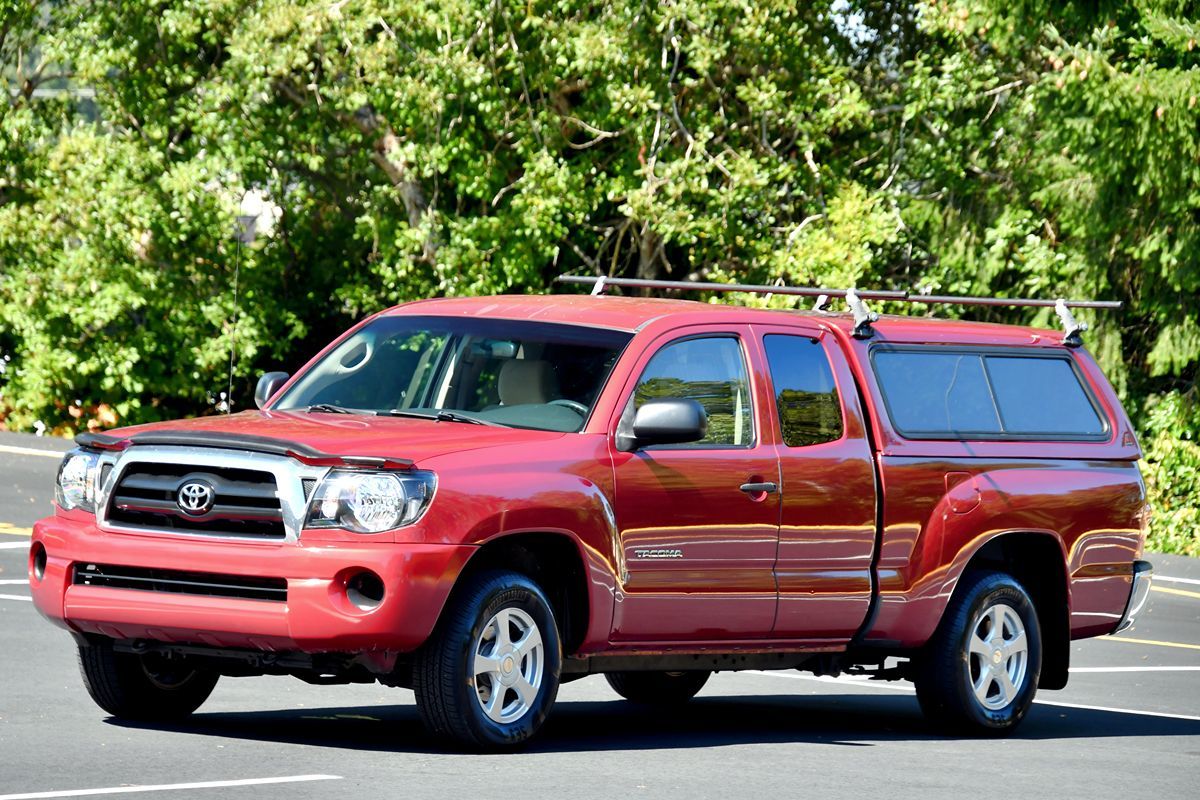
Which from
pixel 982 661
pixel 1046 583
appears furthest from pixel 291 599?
pixel 1046 583

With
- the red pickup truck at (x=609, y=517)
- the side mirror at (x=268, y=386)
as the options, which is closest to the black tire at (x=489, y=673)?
the red pickup truck at (x=609, y=517)

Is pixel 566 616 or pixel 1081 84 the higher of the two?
pixel 1081 84

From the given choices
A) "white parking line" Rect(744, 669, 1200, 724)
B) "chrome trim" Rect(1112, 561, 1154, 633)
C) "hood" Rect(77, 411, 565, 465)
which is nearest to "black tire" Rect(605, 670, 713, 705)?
"white parking line" Rect(744, 669, 1200, 724)

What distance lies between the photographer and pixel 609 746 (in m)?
9.84

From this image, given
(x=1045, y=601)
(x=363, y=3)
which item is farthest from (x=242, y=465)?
→ (x=363, y=3)

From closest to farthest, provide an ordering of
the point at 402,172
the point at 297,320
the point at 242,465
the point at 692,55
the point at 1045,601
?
the point at 242,465, the point at 1045,601, the point at 692,55, the point at 402,172, the point at 297,320

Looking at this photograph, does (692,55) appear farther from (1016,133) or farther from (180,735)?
(180,735)

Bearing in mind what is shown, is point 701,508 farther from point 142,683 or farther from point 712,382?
point 142,683

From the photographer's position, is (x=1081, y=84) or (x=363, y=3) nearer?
(x=1081, y=84)

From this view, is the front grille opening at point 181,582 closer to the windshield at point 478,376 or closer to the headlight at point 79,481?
the headlight at point 79,481

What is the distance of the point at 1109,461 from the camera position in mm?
12023

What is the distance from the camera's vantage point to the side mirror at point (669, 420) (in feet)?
30.9

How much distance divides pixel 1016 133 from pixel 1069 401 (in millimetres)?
17777

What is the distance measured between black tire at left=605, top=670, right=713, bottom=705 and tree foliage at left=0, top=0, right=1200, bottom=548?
15021mm
